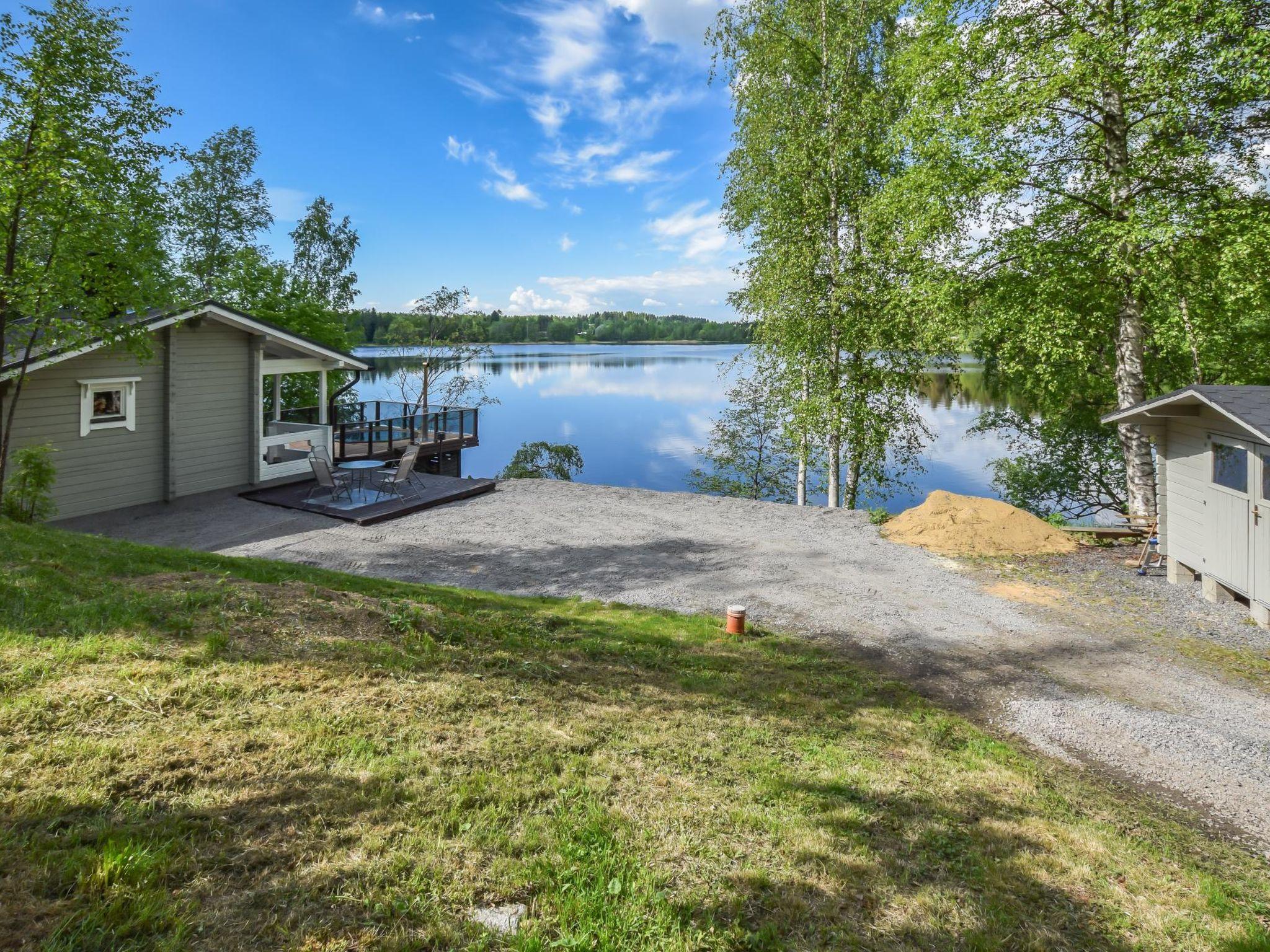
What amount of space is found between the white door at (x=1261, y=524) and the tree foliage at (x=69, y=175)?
1440cm

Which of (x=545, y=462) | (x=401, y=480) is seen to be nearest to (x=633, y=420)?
(x=545, y=462)

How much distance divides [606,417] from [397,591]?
1642 inches

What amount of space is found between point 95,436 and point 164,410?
1.15 metres

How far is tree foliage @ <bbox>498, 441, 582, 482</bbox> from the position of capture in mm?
23062

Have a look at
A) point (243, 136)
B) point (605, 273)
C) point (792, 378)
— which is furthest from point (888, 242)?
point (605, 273)

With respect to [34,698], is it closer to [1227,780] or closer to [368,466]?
[1227,780]

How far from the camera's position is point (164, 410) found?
1153 centimetres

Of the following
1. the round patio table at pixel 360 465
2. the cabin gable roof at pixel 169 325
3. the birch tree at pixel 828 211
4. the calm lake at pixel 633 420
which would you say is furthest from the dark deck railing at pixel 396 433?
the birch tree at pixel 828 211

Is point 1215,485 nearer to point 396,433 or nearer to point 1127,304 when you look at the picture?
point 1127,304

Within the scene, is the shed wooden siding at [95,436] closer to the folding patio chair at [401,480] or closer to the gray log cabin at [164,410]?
the gray log cabin at [164,410]

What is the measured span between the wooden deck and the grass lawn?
6344mm

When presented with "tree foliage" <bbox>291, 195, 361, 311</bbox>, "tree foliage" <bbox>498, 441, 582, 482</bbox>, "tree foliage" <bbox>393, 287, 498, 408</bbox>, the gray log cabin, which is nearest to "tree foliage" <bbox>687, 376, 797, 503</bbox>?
"tree foliage" <bbox>498, 441, 582, 482</bbox>

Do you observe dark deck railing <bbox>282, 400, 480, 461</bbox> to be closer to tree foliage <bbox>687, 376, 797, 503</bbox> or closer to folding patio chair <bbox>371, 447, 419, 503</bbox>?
folding patio chair <bbox>371, 447, 419, 503</bbox>

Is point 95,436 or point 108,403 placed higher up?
point 108,403
